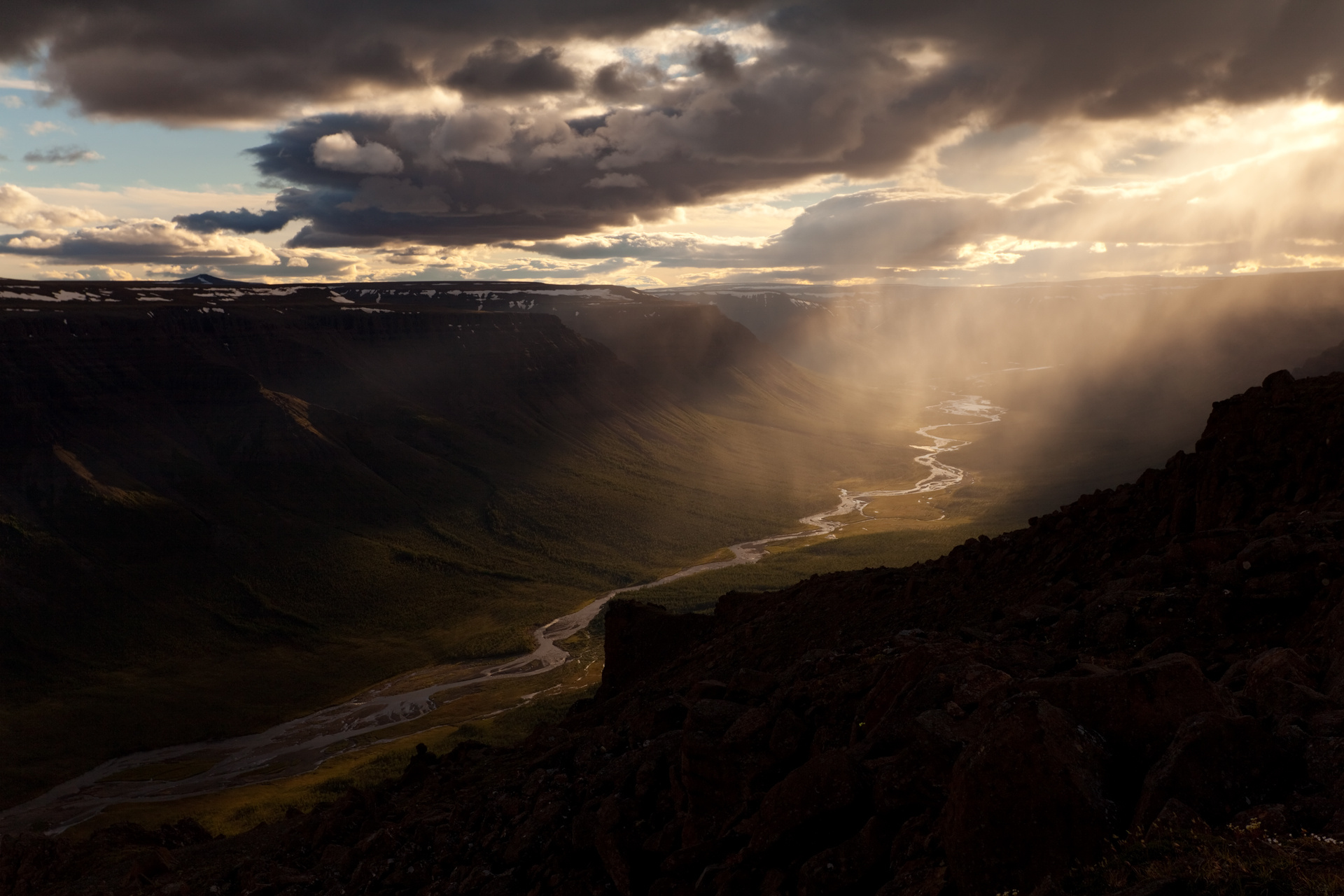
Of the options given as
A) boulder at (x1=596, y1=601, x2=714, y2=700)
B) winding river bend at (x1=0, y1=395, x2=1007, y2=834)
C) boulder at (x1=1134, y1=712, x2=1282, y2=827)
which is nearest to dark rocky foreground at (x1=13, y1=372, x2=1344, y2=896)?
boulder at (x1=1134, y1=712, x2=1282, y2=827)

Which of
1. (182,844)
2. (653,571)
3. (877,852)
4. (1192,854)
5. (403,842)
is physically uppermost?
(1192,854)

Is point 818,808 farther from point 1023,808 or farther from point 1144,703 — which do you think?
point 1144,703

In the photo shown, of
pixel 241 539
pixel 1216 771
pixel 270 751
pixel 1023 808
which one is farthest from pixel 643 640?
pixel 241 539

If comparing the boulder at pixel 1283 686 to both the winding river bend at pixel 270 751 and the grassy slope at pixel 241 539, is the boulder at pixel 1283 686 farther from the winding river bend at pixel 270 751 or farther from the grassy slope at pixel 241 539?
the grassy slope at pixel 241 539

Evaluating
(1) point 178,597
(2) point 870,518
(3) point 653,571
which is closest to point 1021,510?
(2) point 870,518

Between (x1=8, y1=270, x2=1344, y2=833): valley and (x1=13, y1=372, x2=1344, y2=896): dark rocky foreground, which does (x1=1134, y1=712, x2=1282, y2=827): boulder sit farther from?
(x1=8, y1=270, x2=1344, y2=833): valley

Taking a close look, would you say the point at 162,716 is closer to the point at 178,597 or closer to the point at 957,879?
the point at 178,597

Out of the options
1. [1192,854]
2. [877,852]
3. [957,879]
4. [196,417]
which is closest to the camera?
[1192,854]
